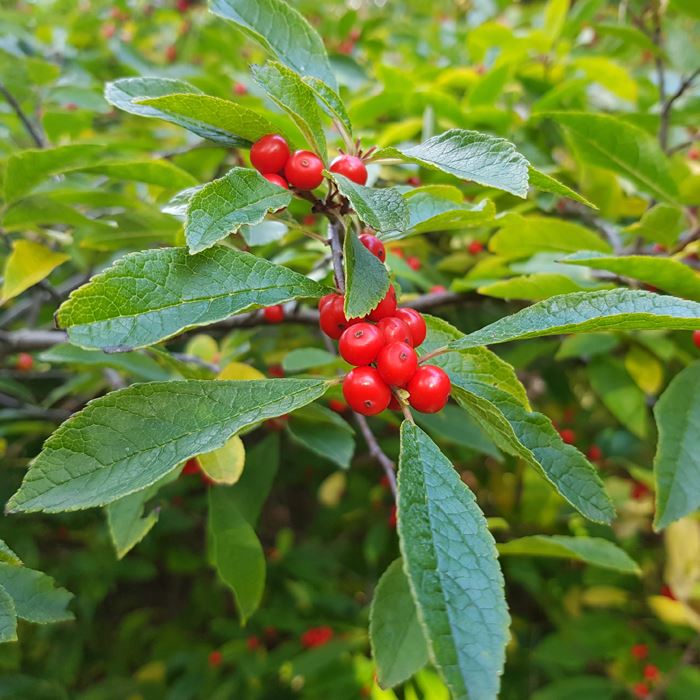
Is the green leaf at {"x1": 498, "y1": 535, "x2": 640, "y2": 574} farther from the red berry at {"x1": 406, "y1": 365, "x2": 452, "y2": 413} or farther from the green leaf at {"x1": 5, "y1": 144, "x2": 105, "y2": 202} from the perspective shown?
the green leaf at {"x1": 5, "y1": 144, "x2": 105, "y2": 202}

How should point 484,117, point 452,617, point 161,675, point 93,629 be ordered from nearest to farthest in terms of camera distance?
point 452,617 → point 484,117 → point 161,675 → point 93,629

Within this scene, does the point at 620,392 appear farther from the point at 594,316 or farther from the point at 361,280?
the point at 361,280

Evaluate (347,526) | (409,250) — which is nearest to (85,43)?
(409,250)

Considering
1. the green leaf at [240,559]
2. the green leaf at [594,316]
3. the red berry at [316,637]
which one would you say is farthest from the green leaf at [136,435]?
the red berry at [316,637]

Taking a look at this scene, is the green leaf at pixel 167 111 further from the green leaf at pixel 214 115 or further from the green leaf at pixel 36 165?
the green leaf at pixel 36 165

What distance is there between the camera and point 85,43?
12.2 feet

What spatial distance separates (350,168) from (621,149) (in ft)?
2.55

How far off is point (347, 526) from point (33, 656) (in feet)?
5.90

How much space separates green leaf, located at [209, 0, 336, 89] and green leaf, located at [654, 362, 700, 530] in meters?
0.92

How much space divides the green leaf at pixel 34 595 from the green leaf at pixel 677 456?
1025mm

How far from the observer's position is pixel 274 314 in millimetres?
1636

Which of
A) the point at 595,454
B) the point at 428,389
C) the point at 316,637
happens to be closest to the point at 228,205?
the point at 428,389

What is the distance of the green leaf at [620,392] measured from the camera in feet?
5.71

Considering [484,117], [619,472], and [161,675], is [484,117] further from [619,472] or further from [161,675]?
[161,675]
